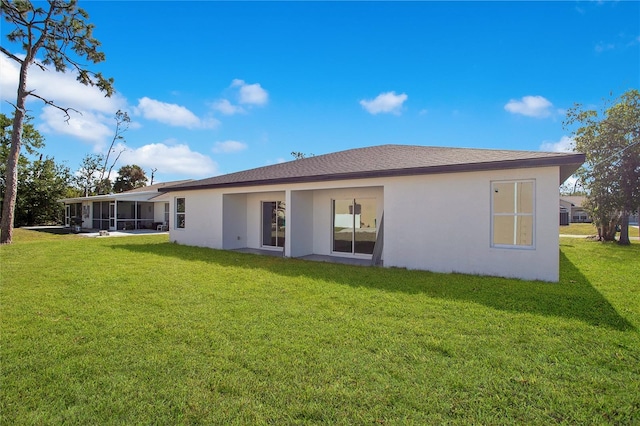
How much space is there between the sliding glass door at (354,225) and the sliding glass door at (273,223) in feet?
9.00

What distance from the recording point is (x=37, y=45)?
54.6 ft

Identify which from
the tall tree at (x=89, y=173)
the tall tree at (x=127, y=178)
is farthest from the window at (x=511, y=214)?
the tall tree at (x=127, y=178)

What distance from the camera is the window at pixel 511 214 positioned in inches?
326

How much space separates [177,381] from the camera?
10.5 ft

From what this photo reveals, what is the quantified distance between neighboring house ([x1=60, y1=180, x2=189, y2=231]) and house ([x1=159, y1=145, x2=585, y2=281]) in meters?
14.8

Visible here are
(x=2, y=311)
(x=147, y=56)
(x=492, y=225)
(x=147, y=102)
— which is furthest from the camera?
(x=147, y=102)

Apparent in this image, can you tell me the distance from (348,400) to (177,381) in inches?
66.7

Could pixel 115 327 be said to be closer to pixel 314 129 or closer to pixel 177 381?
pixel 177 381

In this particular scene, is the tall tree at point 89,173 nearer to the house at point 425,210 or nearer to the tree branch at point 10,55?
the tree branch at point 10,55

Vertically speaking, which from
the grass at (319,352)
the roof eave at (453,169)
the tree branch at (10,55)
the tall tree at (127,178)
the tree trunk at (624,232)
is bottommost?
the grass at (319,352)

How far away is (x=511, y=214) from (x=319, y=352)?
267 inches

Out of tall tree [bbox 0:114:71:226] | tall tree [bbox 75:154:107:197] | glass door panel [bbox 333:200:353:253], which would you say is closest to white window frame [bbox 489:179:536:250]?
glass door panel [bbox 333:200:353:253]

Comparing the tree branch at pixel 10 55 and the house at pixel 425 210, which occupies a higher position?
the tree branch at pixel 10 55

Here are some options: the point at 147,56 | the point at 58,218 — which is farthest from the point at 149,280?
the point at 58,218
